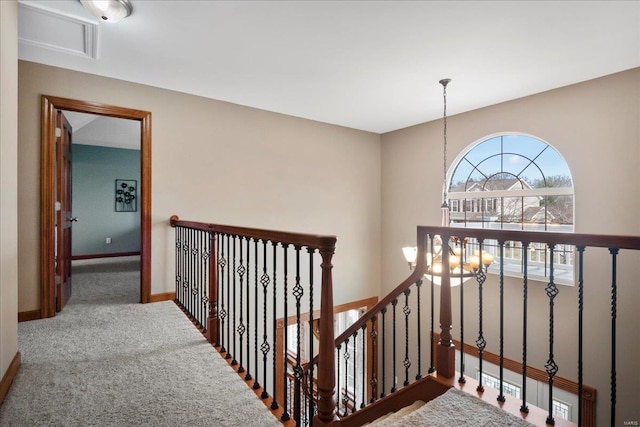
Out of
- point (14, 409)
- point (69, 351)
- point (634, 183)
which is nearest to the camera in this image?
point (14, 409)

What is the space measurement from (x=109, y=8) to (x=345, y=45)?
1667 mm

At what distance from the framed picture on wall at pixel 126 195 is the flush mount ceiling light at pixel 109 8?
5436mm

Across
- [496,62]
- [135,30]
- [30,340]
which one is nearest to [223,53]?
[135,30]

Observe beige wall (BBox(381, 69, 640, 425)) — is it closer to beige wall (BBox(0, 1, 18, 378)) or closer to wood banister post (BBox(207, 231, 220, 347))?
wood banister post (BBox(207, 231, 220, 347))

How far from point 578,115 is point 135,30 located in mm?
4252

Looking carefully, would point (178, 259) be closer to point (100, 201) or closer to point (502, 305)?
point (502, 305)

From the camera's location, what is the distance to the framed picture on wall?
272 inches

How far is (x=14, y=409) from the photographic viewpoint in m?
1.62

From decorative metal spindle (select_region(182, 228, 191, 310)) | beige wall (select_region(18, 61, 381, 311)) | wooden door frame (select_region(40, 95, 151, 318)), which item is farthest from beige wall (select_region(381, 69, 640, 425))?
Answer: wooden door frame (select_region(40, 95, 151, 318))

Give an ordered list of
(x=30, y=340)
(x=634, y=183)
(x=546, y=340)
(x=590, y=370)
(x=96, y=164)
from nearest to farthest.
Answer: (x=30, y=340) → (x=634, y=183) → (x=590, y=370) → (x=546, y=340) → (x=96, y=164)

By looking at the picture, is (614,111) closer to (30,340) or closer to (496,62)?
(496,62)

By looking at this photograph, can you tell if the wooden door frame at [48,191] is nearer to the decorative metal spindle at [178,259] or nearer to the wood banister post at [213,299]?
the decorative metal spindle at [178,259]

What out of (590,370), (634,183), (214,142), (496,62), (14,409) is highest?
(496,62)

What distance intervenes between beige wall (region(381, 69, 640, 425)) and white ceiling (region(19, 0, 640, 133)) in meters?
0.23
